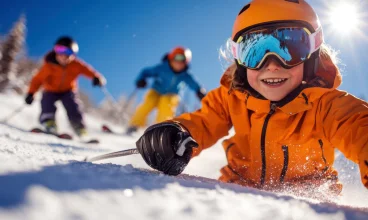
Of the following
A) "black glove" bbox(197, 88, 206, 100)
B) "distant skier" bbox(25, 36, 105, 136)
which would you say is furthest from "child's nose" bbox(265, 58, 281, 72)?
"black glove" bbox(197, 88, 206, 100)

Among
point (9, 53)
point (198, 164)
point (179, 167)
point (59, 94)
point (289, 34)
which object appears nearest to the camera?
point (179, 167)

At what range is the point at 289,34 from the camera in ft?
6.83

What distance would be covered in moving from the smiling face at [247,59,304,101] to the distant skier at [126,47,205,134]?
16.9 feet

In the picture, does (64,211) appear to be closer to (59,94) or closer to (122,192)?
(122,192)

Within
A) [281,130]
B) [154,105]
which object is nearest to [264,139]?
[281,130]

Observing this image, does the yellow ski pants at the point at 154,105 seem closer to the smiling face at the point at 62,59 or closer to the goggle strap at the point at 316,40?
the smiling face at the point at 62,59

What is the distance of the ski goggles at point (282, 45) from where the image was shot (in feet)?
6.81

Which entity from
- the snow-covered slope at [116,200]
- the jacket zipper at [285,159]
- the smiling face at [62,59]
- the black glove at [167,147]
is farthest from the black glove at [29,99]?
the snow-covered slope at [116,200]

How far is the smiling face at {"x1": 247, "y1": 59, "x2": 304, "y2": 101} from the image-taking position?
2.10 metres

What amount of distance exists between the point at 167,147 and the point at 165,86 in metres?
5.89

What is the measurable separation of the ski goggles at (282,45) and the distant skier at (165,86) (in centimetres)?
513

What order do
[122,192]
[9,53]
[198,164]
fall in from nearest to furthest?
[122,192] → [198,164] → [9,53]

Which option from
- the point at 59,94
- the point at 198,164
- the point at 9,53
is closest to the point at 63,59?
the point at 59,94

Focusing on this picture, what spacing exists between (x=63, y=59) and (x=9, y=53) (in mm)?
20296
